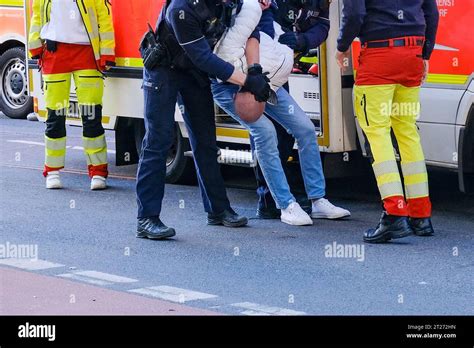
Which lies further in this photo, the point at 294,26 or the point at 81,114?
the point at 81,114

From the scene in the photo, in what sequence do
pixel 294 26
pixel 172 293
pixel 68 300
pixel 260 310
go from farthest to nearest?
pixel 294 26
pixel 172 293
pixel 68 300
pixel 260 310

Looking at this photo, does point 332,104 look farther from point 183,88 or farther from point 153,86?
point 153,86

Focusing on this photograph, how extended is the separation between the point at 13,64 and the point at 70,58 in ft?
20.3

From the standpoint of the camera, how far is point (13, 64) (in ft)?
55.0

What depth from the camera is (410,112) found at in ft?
27.6

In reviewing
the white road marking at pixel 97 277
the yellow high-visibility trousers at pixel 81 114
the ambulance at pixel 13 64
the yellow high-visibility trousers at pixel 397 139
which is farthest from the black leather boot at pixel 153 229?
the ambulance at pixel 13 64

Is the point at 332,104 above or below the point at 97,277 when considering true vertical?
above

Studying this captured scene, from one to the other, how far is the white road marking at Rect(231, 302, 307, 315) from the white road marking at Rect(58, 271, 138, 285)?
0.90 m

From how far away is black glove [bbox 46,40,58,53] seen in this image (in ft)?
35.1

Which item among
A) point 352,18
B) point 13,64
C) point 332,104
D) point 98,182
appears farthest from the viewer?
point 13,64

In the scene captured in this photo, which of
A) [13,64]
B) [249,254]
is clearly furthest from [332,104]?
[13,64]

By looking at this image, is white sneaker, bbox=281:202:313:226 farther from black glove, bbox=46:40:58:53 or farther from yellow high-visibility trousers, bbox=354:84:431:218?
black glove, bbox=46:40:58:53

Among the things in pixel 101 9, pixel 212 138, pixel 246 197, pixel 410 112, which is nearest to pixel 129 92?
pixel 101 9
